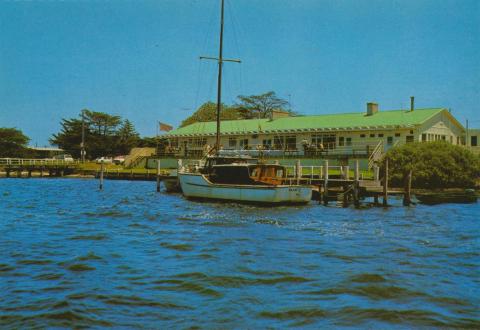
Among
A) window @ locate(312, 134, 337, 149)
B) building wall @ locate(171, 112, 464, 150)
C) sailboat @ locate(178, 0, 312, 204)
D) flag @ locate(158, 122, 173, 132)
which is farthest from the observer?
flag @ locate(158, 122, 173, 132)

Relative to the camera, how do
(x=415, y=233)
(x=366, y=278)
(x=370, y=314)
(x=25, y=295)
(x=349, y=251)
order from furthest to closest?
1. (x=415, y=233)
2. (x=349, y=251)
3. (x=366, y=278)
4. (x=25, y=295)
5. (x=370, y=314)

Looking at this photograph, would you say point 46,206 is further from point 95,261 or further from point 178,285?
point 178,285

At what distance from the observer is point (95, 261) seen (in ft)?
48.1

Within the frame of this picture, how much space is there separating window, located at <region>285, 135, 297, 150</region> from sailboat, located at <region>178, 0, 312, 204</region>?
22108 mm

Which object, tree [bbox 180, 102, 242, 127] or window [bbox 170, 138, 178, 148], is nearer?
window [bbox 170, 138, 178, 148]

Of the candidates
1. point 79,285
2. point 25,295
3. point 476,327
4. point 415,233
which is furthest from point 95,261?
point 415,233

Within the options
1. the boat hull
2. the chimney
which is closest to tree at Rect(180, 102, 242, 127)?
the chimney

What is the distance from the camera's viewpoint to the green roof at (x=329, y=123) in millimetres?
51438

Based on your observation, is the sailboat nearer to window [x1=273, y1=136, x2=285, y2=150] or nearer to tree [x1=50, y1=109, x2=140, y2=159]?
window [x1=273, y1=136, x2=285, y2=150]

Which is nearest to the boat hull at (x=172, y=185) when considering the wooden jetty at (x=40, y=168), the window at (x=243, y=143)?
the window at (x=243, y=143)

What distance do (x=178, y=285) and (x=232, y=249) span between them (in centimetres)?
470

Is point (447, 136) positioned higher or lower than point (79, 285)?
higher

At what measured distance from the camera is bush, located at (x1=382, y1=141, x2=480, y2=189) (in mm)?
39188

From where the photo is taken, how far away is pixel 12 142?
101062 millimetres
